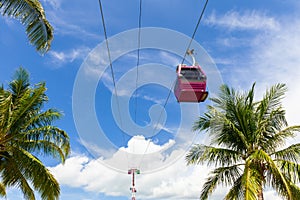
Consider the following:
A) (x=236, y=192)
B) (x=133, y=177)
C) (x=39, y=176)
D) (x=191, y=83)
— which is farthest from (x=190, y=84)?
(x=133, y=177)

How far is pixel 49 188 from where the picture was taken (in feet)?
44.6

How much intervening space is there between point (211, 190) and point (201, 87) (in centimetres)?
516

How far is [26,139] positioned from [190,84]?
753cm

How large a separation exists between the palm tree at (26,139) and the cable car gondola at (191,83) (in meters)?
5.95

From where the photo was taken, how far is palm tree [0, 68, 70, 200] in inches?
536

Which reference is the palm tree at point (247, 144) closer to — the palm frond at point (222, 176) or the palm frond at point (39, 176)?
the palm frond at point (222, 176)

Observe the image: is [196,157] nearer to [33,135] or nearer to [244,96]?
[244,96]

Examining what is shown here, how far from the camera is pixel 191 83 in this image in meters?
11.6

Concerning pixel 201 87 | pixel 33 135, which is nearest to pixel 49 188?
pixel 33 135

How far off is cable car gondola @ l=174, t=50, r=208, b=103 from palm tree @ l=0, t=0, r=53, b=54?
4.38m

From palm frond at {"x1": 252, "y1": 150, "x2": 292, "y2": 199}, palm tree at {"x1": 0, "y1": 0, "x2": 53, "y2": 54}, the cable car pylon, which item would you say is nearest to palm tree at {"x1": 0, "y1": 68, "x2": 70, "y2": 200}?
palm tree at {"x1": 0, "y1": 0, "x2": 53, "y2": 54}

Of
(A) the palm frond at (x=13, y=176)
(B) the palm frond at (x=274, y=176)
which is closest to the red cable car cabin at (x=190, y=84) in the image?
(B) the palm frond at (x=274, y=176)

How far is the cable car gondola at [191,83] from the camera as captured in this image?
11601mm

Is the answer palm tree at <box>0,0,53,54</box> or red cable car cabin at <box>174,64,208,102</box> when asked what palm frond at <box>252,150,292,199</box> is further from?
palm tree at <box>0,0,53,54</box>
